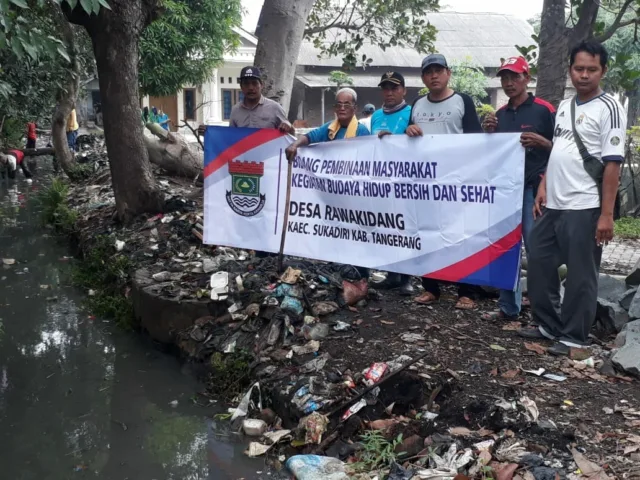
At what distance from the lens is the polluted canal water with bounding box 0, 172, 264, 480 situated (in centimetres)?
360

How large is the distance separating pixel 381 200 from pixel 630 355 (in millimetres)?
2019

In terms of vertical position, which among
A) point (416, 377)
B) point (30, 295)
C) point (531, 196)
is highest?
point (531, 196)

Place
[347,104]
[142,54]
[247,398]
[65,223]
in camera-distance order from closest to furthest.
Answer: [247,398], [347,104], [65,223], [142,54]

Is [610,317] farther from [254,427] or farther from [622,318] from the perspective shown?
[254,427]

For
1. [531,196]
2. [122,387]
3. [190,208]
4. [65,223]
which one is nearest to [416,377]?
[531,196]

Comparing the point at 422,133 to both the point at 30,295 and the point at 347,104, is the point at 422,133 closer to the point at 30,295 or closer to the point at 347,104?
the point at 347,104

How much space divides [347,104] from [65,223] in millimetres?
6006

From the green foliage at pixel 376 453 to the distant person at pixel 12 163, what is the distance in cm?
1405

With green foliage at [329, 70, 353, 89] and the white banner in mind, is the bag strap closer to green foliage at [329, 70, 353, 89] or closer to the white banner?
the white banner

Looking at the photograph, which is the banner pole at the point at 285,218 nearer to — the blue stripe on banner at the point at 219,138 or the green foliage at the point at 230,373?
the blue stripe on banner at the point at 219,138

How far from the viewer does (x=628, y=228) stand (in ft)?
31.9

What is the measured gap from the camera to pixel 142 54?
1867 centimetres

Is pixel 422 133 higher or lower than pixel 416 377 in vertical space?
higher

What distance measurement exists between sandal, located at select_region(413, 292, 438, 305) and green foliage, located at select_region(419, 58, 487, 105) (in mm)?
21989
